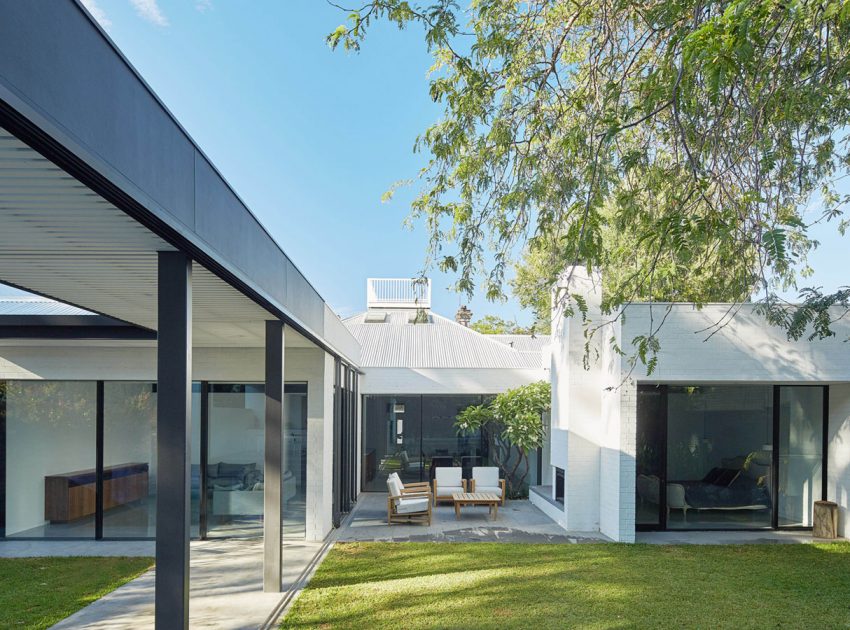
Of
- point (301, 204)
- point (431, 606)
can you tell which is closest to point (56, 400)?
point (431, 606)

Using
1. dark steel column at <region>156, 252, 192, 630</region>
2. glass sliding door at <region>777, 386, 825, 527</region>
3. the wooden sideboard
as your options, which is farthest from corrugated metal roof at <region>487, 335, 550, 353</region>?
dark steel column at <region>156, 252, 192, 630</region>

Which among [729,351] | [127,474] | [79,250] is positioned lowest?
[127,474]

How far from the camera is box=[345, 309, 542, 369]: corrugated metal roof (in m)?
17.9

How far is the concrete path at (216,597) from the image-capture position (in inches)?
286

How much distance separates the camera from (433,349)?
18.9m

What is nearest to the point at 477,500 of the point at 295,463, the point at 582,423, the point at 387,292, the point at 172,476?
the point at 582,423

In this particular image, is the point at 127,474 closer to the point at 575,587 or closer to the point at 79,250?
the point at 575,587

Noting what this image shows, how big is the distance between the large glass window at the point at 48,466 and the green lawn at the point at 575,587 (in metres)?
4.42

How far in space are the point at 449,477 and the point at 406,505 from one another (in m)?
2.74

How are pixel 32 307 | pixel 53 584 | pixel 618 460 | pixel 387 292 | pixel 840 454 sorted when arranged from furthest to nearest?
pixel 387 292 → pixel 840 454 → pixel 618 460 → pixel 32 307 → pixel 53 584

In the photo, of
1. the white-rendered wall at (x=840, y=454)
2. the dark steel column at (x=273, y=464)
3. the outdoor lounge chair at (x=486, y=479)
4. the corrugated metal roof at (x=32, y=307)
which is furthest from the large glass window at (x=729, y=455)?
the corrugated metal roof at (x=32, y=307)

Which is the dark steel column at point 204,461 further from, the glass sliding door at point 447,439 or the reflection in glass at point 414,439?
the glass sliding door at point 447,439

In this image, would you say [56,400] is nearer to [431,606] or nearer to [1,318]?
Result: [1,318]

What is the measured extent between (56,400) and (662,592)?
9.68 m
